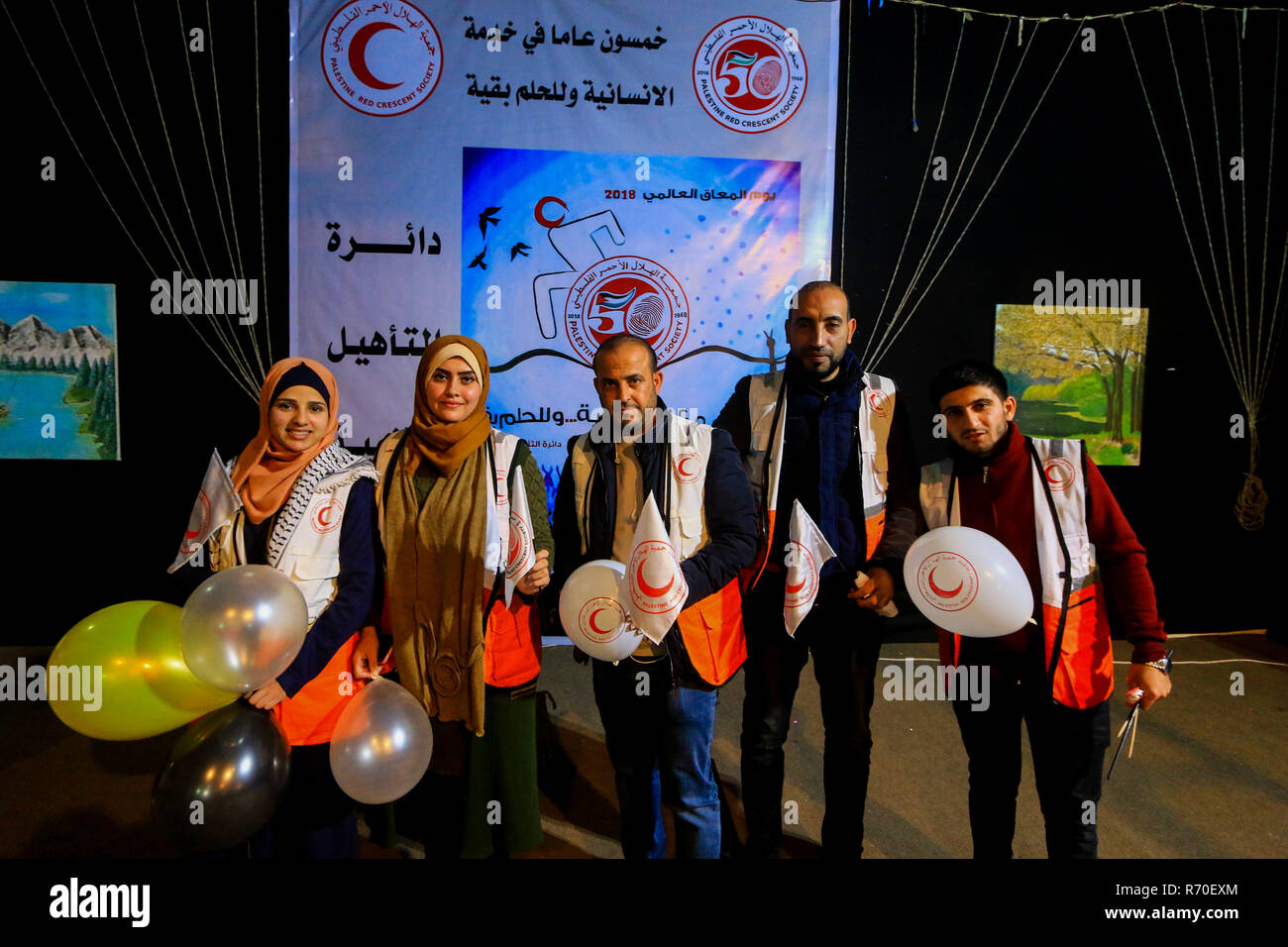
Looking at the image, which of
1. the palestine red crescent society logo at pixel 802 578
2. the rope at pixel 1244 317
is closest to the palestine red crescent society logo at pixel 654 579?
the palestine red crescent society logo at pixel 802 578

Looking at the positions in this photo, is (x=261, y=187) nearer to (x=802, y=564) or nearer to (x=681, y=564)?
(x=681, y=564)

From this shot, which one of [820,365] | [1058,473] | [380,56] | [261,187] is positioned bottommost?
[1058,473]

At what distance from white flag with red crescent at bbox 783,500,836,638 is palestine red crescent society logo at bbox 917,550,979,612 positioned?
25cm

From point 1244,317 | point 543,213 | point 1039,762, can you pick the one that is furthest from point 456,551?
point 1244,317

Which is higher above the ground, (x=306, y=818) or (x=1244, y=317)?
(x=1244, y=317)

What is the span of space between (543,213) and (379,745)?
9.85 feet

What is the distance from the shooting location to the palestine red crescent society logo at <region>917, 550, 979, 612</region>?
5.01 feet

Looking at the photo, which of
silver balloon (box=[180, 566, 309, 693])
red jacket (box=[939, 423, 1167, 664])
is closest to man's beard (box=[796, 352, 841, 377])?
red jacket (box=[939, 423, 1167, 664])

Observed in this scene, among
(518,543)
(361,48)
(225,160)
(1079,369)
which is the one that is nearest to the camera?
(518,543)

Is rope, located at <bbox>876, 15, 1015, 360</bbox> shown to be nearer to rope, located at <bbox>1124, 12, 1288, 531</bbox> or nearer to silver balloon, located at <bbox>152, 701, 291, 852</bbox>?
rope, located at <bbox>1124, 12, 1288, 531</bbox>

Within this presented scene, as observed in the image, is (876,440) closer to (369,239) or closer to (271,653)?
(271,653)

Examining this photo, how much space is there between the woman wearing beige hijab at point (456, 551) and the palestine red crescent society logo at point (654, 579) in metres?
0.28

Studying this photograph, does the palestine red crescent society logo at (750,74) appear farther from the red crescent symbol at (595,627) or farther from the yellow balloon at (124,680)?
the yellow balloon at (124,680)

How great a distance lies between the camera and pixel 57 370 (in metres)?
3.73
